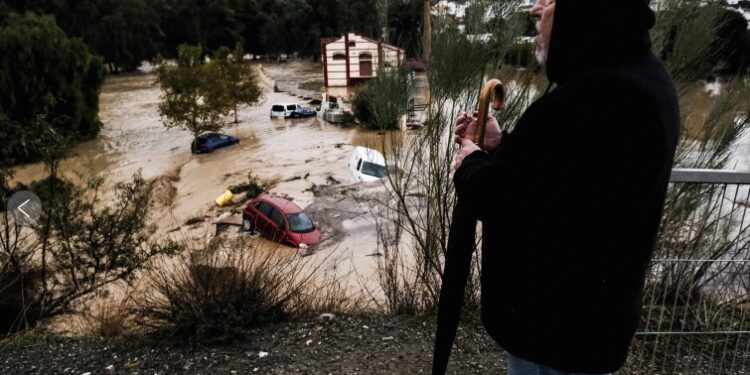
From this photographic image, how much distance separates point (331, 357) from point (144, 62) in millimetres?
75623

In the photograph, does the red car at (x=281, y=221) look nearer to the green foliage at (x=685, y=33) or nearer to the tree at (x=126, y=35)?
the green foliage at (x=685, y=33)

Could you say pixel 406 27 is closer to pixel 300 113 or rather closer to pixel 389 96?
pixel 389 96

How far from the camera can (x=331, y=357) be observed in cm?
344

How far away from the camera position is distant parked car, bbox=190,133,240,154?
26984 mm

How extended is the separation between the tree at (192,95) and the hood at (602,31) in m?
27.9

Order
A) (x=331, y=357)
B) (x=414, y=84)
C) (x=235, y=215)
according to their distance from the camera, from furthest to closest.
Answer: (x=235, y=215) → (x=414, y=84) → (x=331, y=357)

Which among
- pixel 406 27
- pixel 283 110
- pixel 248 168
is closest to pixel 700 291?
pixel 406 27

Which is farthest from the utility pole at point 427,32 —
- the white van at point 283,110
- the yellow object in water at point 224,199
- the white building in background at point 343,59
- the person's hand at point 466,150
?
the white building in background at point 343,59

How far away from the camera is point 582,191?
53.5 inches

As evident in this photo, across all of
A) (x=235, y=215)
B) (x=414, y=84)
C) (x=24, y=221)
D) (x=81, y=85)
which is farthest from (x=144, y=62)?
(x=414, y=84)

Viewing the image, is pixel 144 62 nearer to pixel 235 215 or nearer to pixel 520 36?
pixel 235 215

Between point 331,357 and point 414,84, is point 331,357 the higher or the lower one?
the lower one

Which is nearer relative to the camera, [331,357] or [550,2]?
[550,2]

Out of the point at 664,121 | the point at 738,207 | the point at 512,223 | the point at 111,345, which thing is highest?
the point at 664,121
